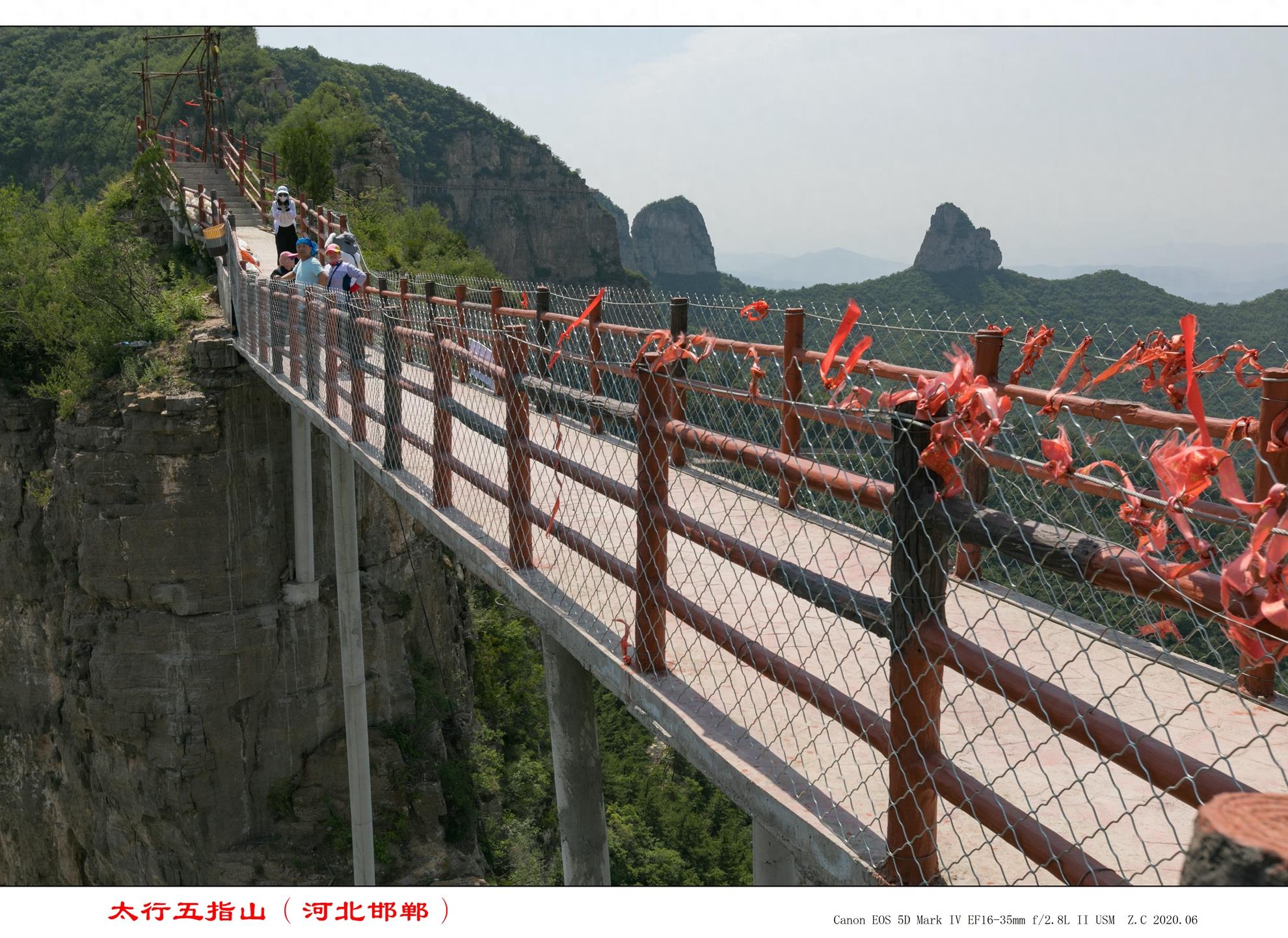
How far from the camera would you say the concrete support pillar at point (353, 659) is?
31.5ft

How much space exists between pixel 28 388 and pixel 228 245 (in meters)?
3.38

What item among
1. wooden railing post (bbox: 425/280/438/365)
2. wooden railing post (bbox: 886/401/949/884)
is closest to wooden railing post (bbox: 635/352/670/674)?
wooden railing post (bbox: 886/401/949/884)

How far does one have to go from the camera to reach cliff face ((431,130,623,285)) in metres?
68.4

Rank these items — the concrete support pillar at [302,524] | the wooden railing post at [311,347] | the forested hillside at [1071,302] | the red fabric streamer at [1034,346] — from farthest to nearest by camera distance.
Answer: the forested hillside at [1071,302] < the concrete support pillar at [302,524] < the wooden railing post at [311,347] < the red fabric streamer at [1034,346]

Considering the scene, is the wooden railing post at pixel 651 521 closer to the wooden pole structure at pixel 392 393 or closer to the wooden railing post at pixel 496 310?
the wooden railing post at pixel 496 310

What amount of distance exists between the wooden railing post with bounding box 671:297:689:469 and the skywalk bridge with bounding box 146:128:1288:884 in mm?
28

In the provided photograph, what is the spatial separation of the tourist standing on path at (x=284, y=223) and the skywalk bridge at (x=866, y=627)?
27.4ft

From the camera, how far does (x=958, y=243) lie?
71750 mm

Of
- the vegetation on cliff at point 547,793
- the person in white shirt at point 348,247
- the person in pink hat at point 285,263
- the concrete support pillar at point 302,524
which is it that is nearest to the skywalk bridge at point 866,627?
the person in white shirt at point 348,247

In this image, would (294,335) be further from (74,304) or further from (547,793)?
(547,793)

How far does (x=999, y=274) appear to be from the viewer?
1763 inches

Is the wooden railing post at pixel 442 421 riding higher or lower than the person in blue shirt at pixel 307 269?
lower

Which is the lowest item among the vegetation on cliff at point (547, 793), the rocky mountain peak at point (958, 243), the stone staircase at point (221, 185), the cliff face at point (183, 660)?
the vegetation on cliff at point (547, 793)

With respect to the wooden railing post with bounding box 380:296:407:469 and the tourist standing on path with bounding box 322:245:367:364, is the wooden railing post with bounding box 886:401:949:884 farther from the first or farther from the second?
the tourist standing on path with bounding box 322:245:367:364
